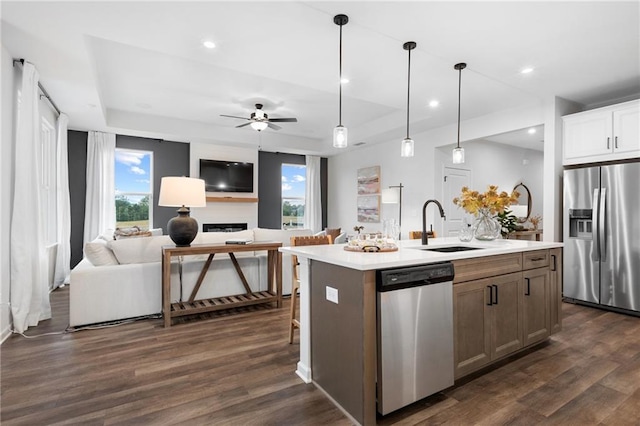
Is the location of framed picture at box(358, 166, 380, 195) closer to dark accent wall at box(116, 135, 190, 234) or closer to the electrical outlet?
dark accent wall at box(116, 135, 190, 234)

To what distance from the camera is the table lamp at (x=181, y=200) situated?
137 inches

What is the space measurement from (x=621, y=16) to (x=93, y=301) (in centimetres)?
533

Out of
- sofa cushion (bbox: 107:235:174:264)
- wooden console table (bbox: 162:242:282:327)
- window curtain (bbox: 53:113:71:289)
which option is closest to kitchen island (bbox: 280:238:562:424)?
wooden console table (bbox: 162:242:282:327)

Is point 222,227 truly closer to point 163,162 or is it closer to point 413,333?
point 163,162

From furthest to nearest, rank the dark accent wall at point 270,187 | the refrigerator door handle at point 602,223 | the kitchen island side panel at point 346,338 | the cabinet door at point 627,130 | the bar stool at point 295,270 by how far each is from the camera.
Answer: the dark accent wall at point 270,187 → the refrigerator door handle at point 602,223 → the cabinet door at point 627,130 → the bar stool at point 295,270 → the kitchen island side panel at point 346,338

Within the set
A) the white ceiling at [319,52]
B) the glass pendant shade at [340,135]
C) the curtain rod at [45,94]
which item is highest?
the white ceiling at [319,52]

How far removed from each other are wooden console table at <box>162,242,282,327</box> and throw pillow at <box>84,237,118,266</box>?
57 centimetres

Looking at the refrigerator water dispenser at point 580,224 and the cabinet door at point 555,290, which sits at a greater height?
the refrigerator water dispenser at point 580,224

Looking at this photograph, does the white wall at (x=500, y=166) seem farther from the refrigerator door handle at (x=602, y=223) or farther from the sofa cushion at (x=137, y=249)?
the sofa cushion at (x=137, y=249)

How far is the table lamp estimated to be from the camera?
11.4 feet

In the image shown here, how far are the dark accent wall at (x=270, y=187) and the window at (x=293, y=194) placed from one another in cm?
14

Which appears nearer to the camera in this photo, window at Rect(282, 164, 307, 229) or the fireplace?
the fireplace

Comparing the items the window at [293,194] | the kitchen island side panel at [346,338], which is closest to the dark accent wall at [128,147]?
the window at [293,194]

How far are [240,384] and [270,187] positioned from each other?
6.24 m
